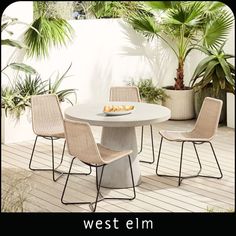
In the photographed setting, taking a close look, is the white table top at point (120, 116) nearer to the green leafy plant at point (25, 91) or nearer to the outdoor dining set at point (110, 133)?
the outdoor dining set at point (110, 133)

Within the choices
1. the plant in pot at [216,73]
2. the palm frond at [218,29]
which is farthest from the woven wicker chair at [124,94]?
the palm frond at [218,29]

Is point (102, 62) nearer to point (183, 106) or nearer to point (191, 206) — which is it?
point (183, 106)

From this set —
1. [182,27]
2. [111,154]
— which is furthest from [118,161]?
[182,27]

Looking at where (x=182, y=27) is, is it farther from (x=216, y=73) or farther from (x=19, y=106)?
(x=19, y=106)

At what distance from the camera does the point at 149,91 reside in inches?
300

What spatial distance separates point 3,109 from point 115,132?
191 centimetres

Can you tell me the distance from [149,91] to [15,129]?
2192mm

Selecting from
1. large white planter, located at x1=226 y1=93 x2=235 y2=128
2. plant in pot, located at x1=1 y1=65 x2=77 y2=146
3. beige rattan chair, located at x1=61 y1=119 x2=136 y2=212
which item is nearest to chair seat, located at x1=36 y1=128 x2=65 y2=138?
beige rattan chair, located at x1=61 y1=119 x2=136 y2=212

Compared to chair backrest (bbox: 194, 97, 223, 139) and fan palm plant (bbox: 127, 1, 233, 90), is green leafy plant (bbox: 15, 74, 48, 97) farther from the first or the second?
chair backrest (bbox: 194, 97, 223, 139)

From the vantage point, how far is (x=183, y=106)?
25.0 ft

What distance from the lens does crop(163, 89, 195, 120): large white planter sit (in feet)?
24.9

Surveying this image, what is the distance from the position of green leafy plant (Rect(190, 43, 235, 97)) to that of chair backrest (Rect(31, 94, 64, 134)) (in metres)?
2.51

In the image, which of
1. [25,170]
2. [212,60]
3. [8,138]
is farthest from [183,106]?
[25,170]

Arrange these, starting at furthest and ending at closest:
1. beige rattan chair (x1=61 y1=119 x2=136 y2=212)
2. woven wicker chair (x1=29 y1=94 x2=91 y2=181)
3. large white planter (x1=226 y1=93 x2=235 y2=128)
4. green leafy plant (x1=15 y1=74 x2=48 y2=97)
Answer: large white planter (x1=226 y1=93 x2=235 y2=128) → green leafy plant (x1=15 y1=74 x2=48 y2=97) → woven wicker chair (x1=29 y1=94 x2=91 y2=181) → beige rattan chair (x1=61 y1=119 x2=136 y2=212)
